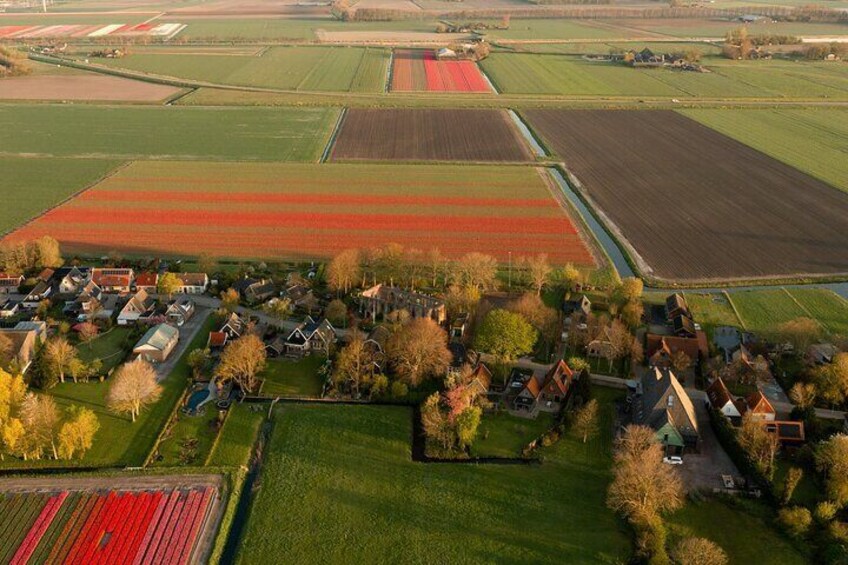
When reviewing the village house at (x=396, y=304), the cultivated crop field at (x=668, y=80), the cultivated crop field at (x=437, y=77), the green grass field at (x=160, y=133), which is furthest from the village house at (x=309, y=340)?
the cultivated crop field at (x=668, y=80)

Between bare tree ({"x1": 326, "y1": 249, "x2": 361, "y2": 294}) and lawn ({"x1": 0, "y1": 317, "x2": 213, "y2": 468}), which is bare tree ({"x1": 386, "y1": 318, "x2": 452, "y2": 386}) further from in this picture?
lawn ({"x1": 0, "y1": 317, "x2": 213, "y2": 468})

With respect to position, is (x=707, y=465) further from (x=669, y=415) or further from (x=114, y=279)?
(x=114, y=279)

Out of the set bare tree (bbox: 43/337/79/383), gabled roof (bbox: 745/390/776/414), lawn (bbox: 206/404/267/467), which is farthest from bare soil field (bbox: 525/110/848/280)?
bare tree (bbox: 43/337/79/383)

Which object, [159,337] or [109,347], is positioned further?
[109,347]

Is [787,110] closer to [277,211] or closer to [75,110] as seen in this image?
[277,211]

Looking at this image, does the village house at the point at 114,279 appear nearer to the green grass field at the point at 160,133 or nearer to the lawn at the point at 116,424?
the lawn at the point at 116,424

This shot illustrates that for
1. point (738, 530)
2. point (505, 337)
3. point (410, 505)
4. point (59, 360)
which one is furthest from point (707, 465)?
point (59, 360)

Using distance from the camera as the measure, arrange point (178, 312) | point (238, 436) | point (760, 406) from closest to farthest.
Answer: point (238, 436), point (760, 406), point (178, 312)
